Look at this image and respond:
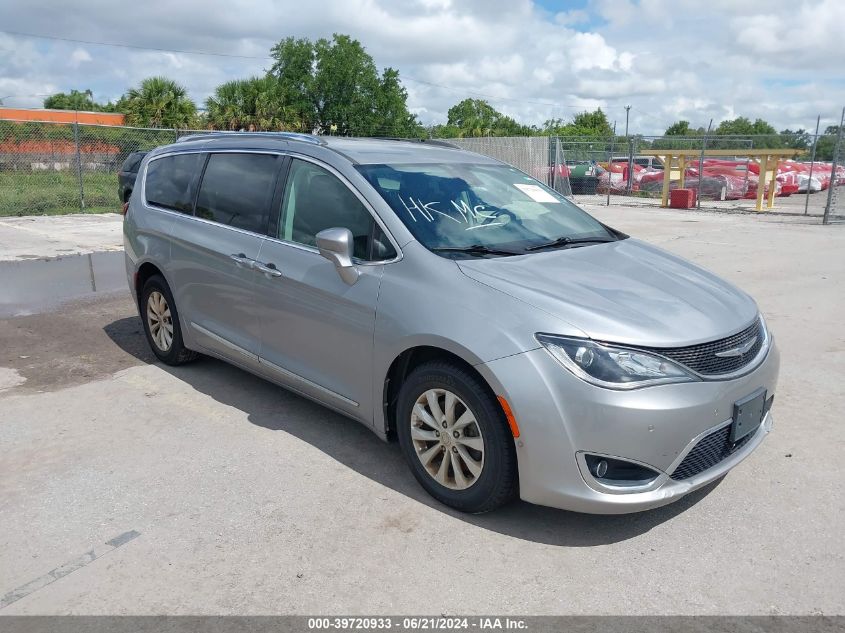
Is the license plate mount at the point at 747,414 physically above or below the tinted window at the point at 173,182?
below

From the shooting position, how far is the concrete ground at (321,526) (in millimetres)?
2846

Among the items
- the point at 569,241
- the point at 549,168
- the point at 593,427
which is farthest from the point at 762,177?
the point at 593,427

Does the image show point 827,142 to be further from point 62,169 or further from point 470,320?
point 62,169

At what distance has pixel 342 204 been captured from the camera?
402cm

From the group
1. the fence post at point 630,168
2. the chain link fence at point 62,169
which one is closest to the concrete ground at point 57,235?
the chain link fence at point 62,169

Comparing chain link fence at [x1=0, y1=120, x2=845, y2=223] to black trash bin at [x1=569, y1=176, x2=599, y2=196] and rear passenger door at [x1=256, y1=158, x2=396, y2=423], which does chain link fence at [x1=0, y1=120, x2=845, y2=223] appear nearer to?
black trash bin at [x1=569, y1=176, x2=599, y2=196]

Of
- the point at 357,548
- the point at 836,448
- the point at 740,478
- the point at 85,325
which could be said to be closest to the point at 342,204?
the point at 357,548

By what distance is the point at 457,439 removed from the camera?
3.34 m

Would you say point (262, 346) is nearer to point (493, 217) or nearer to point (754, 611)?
point (493, 217)

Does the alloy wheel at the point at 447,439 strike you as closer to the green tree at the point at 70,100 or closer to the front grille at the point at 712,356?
the front grille at the point at 712,356

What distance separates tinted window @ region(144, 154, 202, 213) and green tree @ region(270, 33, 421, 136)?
1997 inches

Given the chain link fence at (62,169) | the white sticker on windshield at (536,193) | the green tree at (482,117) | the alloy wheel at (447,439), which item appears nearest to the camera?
the alloy wheel at (447,439)

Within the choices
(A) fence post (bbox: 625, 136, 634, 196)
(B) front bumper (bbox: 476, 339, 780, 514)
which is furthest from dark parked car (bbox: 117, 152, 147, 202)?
(A) fence post (bbox: 625, 136, 634, 196)

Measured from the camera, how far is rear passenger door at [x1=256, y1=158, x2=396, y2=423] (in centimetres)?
375
